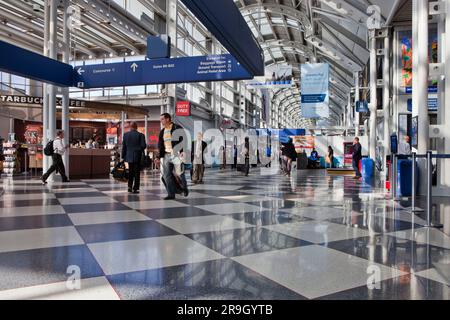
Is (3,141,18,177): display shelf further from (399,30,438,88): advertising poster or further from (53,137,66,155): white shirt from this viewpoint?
(399,30,438,88): advertising poster

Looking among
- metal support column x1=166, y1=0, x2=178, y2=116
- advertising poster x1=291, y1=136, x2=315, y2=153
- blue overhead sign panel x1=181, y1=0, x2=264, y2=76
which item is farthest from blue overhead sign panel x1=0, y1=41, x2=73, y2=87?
advertising poster x1=291, y1=136, x2=315, y2=153

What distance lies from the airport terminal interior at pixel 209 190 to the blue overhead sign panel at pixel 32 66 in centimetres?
4

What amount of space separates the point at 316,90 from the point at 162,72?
9410 mm

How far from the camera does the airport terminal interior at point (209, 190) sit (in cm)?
232

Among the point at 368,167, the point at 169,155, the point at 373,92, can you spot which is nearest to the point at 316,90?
→ the point at 373,92

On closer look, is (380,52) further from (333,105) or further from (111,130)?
(333,105)

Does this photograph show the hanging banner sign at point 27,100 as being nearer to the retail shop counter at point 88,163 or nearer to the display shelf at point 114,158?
the display shelf at point 114,158

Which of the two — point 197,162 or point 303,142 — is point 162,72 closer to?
point 197,162

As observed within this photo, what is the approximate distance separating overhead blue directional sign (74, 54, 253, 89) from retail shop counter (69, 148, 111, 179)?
2.88 meters

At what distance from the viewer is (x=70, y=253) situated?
2.86m

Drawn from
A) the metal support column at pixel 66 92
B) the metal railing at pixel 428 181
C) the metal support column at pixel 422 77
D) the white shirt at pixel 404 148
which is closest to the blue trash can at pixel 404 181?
the metal railing at pixel 428 181

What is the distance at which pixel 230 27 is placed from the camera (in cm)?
643

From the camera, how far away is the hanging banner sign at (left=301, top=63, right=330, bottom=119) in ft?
57.1
